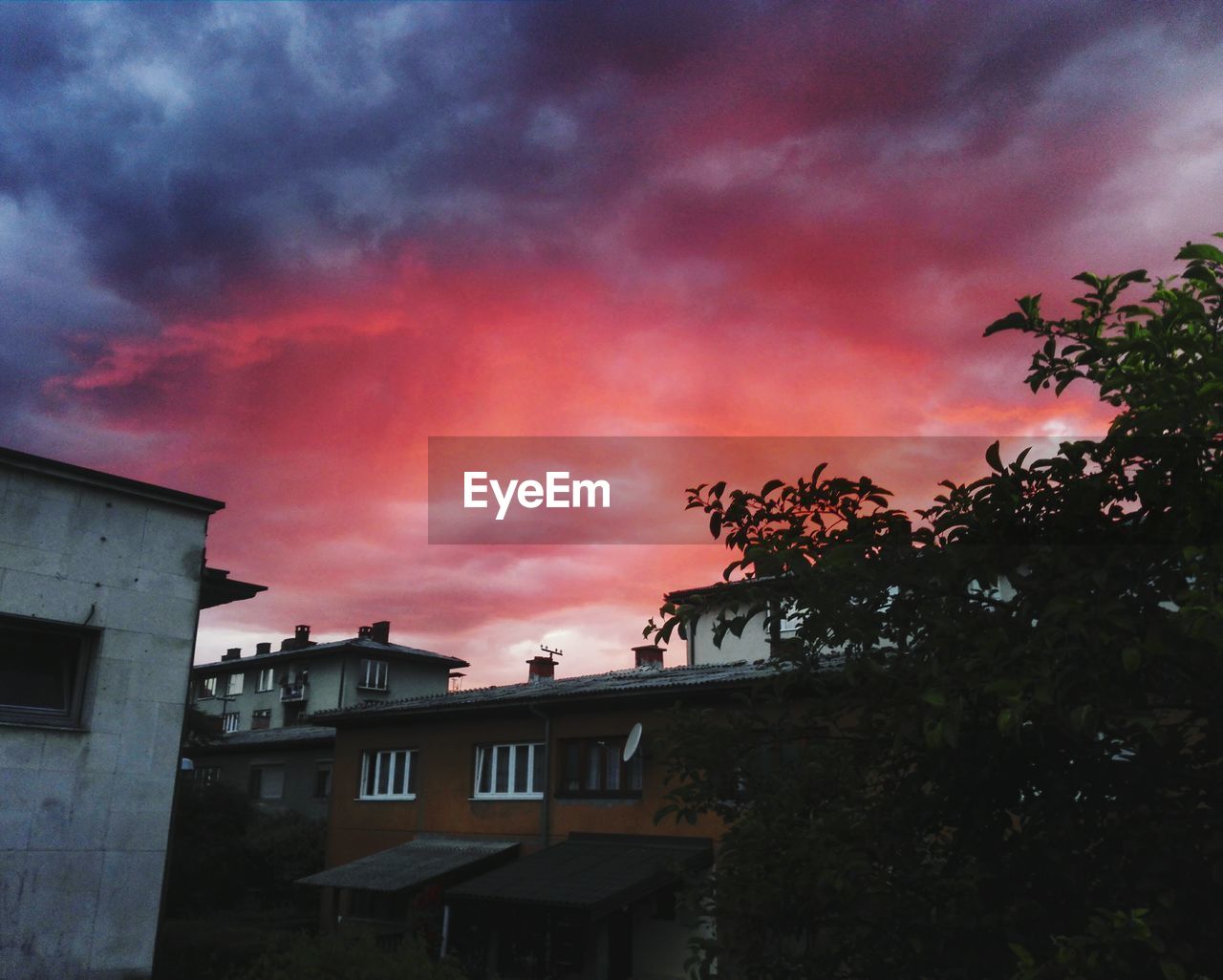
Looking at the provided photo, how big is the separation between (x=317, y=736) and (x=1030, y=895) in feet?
137

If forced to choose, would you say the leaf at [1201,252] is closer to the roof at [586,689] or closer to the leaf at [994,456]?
the leaf at [994,456]

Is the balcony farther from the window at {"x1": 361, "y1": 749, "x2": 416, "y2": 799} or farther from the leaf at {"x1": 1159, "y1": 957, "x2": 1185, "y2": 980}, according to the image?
the leaf at {"x1": 1159, "y1": 957, "x2": 1185, "y2": 980}

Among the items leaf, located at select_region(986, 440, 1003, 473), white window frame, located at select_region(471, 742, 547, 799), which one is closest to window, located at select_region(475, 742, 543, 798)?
white window frame, located at select_region(471, 742, 547, 799)

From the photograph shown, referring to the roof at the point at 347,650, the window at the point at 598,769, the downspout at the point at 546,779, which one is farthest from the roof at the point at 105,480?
the roof at the point at 347,650

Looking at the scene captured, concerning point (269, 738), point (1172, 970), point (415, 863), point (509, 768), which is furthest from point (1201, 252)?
point (269, 738)

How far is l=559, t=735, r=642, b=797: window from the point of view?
24219 millimetres

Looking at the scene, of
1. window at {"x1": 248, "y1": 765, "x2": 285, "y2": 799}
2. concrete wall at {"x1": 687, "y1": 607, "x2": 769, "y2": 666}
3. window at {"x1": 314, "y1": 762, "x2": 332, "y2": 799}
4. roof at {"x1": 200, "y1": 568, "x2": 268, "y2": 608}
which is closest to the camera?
roof at {"x1": 200, "y1": 568, "x2": 268, "y2": 608}

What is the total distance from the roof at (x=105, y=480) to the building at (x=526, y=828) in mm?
11471

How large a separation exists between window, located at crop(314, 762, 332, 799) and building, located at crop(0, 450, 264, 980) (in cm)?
3255

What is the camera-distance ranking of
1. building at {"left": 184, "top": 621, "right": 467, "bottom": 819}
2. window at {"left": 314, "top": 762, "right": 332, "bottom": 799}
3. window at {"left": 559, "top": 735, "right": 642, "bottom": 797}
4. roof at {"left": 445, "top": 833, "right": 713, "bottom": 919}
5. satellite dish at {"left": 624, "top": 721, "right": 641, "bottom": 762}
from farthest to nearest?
1. building at {"left": 184, "top": 621, "right": 467, "bottom": 819}
2. window at {"left": 314, "top": 762, "right": 332, "bottom": 799}
3. window at {"left": 559, "top": 735, "right": 642, "bottom": 797}
4. satellite dish at {"left": 624, "top": 721, "right": 641, "bottom": 762}
5. roof at {"left": 445, "top": 833, "right": 713, "bottom": 919}

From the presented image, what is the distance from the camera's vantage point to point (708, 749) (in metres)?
6.01

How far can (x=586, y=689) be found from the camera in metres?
25.3

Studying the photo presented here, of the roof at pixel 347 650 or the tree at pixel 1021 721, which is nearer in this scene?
the tree at pixel 1021 721

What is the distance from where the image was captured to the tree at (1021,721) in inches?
178
